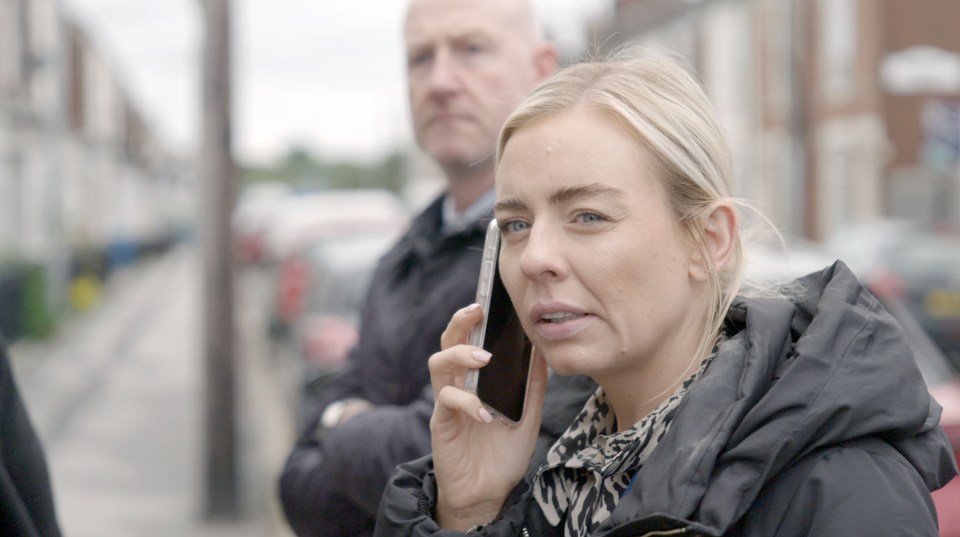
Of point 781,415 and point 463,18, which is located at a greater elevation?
point 463,18

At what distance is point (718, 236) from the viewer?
1.80 metres

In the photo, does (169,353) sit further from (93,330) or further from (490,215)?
(490,215)

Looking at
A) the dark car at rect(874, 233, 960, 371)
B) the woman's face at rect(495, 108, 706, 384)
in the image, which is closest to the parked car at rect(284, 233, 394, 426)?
the woman's face at rect(495, 108, 706, 384)

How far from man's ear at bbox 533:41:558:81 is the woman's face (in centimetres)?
102

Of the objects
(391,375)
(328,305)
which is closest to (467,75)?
(391,375)

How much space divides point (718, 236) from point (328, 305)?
7.36m

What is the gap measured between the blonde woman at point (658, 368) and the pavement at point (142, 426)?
2.35 metres

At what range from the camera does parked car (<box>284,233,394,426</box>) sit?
7531 millimetres

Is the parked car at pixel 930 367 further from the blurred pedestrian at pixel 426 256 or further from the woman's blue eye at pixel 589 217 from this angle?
the blurred pedestrian at pixel 426 256

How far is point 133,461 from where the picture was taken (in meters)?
9.59

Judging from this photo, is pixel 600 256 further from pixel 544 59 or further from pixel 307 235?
pixel 307 235

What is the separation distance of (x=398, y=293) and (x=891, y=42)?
2338 cm

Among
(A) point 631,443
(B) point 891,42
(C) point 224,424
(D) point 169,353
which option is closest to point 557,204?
(A) point 631,443

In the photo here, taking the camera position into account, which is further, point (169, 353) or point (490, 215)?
point (169, 353)
